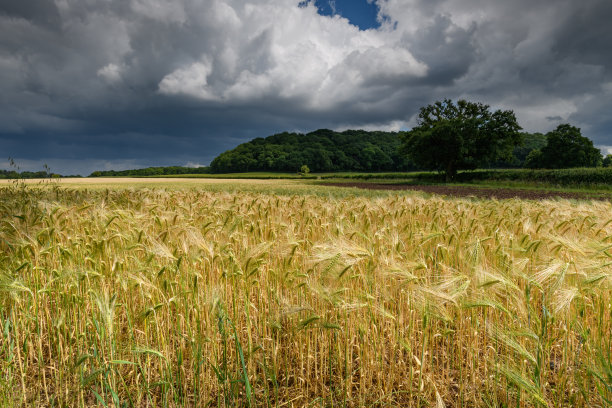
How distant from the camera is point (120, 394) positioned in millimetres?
2295

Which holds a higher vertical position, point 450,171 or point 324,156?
point 324,156

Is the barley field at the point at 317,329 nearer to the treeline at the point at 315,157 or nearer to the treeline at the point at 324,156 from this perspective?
the treeline at the point at 315,157

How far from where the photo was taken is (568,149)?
78.7 meters

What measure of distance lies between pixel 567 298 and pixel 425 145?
4575 cm

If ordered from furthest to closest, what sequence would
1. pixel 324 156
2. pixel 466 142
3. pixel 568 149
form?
pixel 324 156, pixel 568 149, pixel 466 142

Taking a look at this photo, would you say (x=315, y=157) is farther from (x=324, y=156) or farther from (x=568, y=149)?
(x=568, y=149)

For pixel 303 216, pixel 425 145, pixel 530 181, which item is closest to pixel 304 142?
pixel 425 145

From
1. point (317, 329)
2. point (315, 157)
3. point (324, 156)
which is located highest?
point (324, 156)

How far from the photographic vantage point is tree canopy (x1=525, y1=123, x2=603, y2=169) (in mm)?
77562

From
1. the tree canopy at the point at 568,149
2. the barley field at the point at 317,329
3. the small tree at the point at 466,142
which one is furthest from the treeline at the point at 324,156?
the barley field at the point at 317,329

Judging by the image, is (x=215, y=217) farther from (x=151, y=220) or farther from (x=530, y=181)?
(x=530, y=181)

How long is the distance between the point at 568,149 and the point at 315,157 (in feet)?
247

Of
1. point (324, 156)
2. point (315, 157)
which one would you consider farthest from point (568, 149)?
point (315, 157)

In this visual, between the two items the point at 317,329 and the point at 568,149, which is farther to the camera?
the point at 568,149
